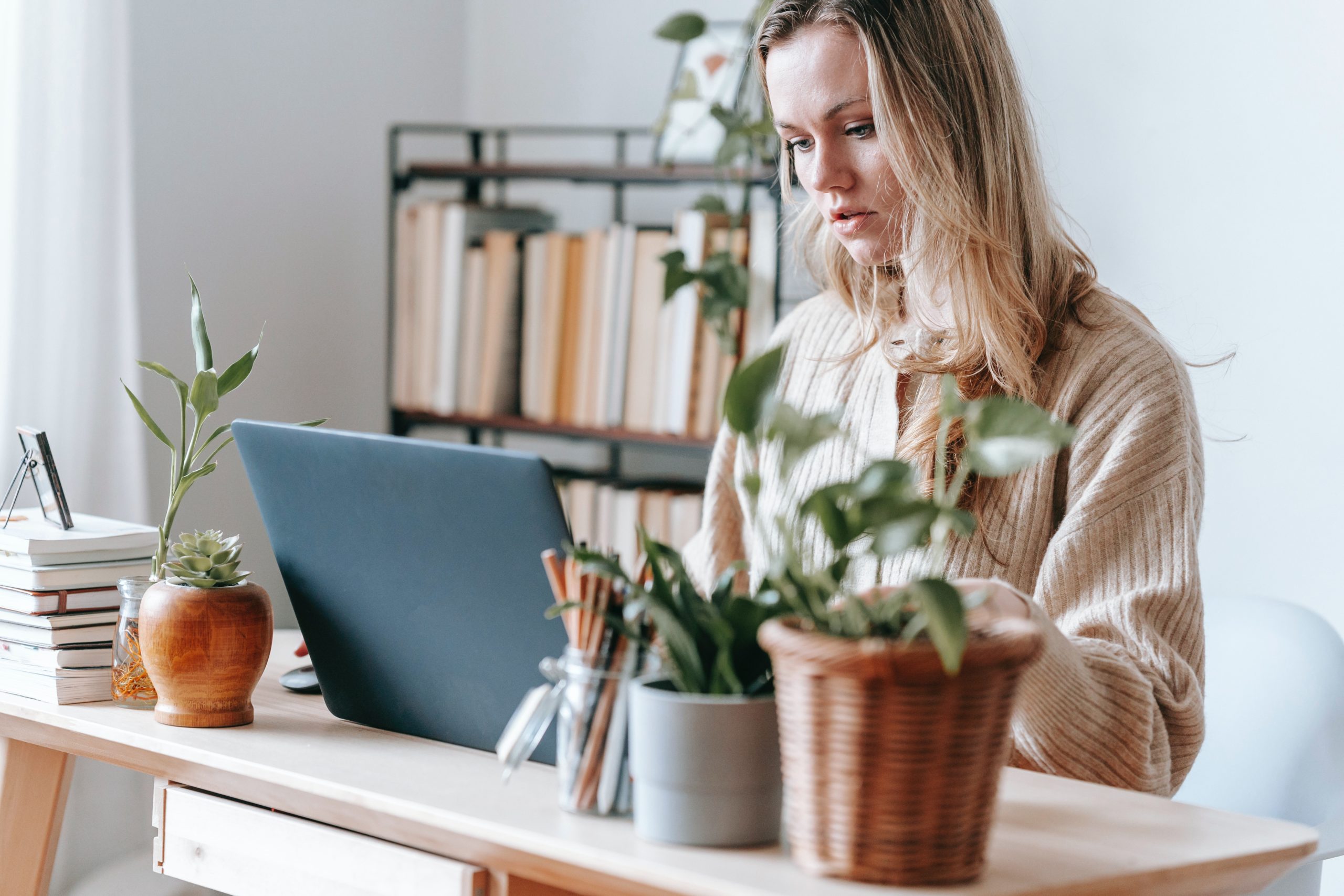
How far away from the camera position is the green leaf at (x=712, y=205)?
2209 mm

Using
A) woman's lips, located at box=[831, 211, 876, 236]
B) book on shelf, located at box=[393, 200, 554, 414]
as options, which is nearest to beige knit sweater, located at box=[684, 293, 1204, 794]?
woman's lips, located at box=[831, 211, 876, 236]

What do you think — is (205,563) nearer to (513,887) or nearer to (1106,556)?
(513,887)

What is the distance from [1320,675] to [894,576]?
46 centimetres

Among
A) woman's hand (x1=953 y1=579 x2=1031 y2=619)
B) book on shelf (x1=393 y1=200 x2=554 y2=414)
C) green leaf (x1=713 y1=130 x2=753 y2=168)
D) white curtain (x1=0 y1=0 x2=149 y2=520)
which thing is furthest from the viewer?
book on shelf (x1=393 y1=200 x2=554 y2=414)

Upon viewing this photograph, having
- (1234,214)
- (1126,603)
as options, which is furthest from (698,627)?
(1234,214)

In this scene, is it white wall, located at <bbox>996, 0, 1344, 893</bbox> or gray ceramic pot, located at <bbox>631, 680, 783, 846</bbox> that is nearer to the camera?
gray ceramic pot, located at <bbox>631, 680, 783, 846</bbox>

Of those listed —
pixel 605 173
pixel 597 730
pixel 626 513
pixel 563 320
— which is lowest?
pixel 626 513

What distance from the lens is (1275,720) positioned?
1.40 m

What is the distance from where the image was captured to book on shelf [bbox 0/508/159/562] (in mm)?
1125

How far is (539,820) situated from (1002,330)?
0.67 metres

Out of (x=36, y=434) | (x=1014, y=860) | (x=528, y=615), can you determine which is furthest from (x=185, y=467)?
(x=1014, y=860)

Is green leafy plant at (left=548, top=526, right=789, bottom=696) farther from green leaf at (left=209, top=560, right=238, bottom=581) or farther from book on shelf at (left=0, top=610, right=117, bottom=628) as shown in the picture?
book on shelf at (left=0, top=610, right=117, bottom=628)

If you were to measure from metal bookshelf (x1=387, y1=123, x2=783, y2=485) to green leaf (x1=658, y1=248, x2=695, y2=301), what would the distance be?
0.14 meters

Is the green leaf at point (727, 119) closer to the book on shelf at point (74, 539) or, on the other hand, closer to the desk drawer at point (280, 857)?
the book on shelf at point (74, 539)
